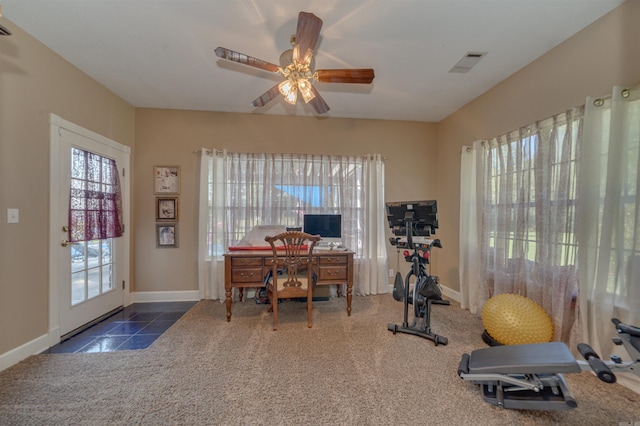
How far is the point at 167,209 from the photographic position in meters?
3.46

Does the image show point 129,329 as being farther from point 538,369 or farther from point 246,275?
point 538,369

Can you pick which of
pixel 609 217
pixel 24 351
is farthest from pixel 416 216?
pixel 24 351

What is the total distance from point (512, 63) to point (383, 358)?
10.0 ft

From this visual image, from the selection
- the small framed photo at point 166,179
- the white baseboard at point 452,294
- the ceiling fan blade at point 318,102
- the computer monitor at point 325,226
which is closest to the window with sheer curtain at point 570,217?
the white baseboard at point 452,294

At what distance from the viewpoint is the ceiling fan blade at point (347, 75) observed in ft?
6.22

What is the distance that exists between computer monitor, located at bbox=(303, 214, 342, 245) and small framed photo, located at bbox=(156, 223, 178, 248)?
1.86 meters

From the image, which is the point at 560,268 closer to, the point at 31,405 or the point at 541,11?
the point at 541,11

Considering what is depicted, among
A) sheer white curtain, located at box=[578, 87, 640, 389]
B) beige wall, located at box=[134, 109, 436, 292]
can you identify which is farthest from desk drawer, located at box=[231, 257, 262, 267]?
sheer white curtain, located at box=[578, 87, 640, 389]

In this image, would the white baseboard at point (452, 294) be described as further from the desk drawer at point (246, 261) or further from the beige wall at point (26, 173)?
the beige wall at point (26, 173)

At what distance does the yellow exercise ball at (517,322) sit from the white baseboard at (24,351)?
399 centimetres

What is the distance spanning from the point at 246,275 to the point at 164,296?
5.40ft

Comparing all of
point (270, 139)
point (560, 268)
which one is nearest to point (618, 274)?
point (560, 268)

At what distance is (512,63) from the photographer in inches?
95.0

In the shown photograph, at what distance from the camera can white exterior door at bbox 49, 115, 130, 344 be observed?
7.54 ft
